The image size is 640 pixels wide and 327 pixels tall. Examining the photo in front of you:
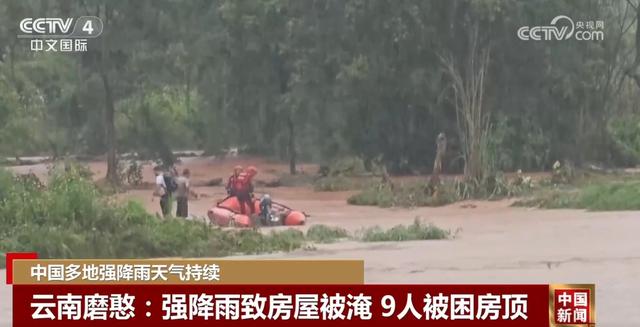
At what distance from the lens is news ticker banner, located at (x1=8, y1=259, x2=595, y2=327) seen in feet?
23.2

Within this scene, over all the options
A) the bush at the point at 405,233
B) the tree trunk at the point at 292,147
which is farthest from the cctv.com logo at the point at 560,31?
the tree trunk at the point at 292,147

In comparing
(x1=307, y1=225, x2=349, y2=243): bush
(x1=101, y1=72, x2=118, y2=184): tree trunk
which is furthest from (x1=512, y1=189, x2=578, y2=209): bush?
(x1=101, y1=72, x2=118, y2=184): tree trunk

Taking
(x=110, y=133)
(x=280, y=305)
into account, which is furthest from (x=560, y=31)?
(x=110, y=133)

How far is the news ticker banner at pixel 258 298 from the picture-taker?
279 inches

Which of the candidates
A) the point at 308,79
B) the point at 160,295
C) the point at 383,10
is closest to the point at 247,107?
the point at 308,79

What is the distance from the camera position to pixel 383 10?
8.34m

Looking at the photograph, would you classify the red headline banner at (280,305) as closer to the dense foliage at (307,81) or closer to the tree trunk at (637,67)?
the dense foliage at (307,81)

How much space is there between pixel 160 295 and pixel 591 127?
113 inches

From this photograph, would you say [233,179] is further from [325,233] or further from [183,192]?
[325,233]

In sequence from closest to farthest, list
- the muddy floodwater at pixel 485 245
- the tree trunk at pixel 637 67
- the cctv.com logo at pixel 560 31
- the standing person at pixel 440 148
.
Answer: the muddy floodwater at pixel 485 245 → the cctv.com logo at pixel 560 31 → the standing person at pixel 440 148 → the tree trunk at pixel 637 67

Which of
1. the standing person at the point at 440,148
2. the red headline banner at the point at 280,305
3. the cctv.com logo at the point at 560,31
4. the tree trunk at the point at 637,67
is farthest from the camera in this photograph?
the tree trunk at the point at 637,67

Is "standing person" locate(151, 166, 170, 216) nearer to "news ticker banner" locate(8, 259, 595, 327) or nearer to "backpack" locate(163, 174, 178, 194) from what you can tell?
"backpack" locate(163, 174, 178, 194)

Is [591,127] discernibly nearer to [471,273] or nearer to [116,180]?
[471,273]

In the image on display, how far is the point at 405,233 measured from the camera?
817 cm
